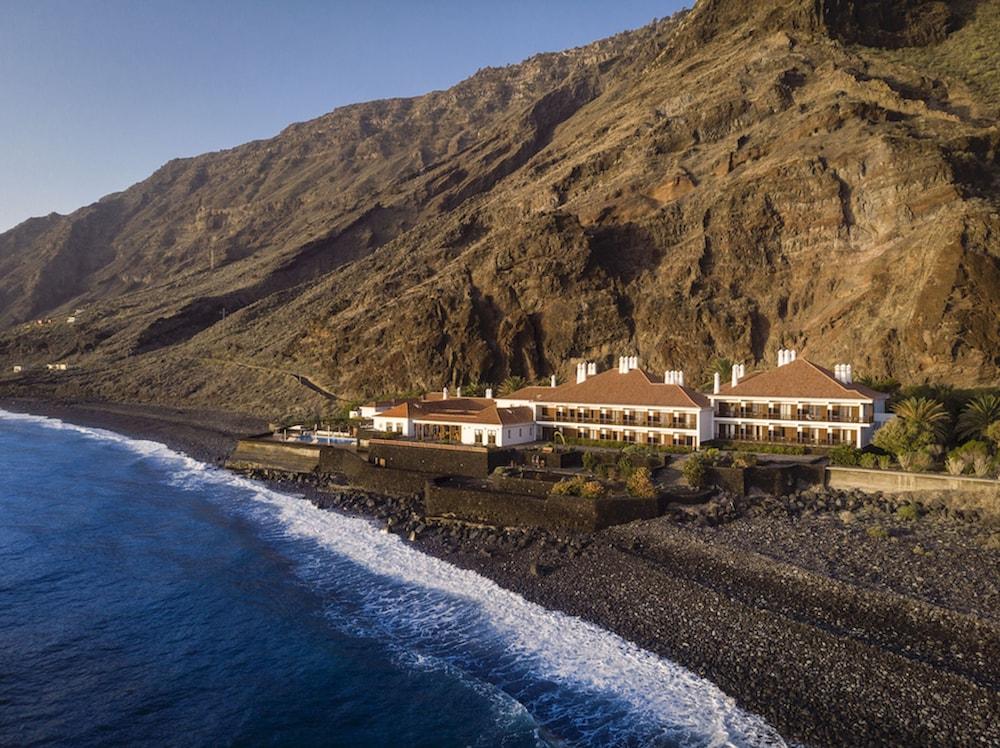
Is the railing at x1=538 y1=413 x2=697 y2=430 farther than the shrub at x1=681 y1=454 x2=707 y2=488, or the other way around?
the railing at x1=538 y1=413 x2=697 y2=430

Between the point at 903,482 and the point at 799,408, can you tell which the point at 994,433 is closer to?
the point at 903,482

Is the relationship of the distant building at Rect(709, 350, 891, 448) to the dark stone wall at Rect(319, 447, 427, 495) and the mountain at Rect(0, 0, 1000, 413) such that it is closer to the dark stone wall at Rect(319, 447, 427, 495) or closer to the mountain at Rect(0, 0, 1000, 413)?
the mountain at Rect(0, 0, 1000, 413)

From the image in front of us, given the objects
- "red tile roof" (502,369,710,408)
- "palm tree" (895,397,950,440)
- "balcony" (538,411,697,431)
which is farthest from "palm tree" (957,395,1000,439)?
"balcony" (538,411,697,431)

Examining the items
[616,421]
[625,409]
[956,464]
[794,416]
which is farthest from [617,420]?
[956,464]

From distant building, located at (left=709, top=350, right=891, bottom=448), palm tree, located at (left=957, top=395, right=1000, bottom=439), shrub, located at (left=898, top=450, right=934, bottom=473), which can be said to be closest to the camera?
shrub, located at (left=898, top=450, right=934, bottom=473)

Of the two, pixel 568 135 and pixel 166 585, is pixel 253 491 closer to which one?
pixel 166 585

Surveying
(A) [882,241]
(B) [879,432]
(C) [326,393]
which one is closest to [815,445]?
(B) [879,432]
